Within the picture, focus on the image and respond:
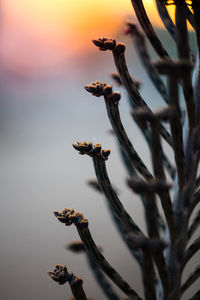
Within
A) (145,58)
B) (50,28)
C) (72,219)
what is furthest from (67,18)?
(72,219)

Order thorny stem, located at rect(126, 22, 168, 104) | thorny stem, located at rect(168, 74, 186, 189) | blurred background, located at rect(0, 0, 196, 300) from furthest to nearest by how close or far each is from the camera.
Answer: blurred background, located at rect(0, 0, 196, 300)
thorny stem, located at rect(126, 22, 168, 104)
thorny stem, located at rect(168, 74, 186, 189)

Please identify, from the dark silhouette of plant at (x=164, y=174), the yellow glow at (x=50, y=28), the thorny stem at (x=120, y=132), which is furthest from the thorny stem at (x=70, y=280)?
the yellow glow at (x=50, y=28)

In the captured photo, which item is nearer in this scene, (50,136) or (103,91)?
(103,91)

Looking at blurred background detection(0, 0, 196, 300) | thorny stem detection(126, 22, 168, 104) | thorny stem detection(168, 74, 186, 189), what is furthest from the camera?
blurred background detection(0, 0, 196, 300)

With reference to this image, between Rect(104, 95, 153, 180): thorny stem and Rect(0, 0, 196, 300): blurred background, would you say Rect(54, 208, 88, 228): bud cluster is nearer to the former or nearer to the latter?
Rect(104, 95, 153, 180): thorny stem

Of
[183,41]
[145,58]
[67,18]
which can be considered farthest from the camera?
[67,18]

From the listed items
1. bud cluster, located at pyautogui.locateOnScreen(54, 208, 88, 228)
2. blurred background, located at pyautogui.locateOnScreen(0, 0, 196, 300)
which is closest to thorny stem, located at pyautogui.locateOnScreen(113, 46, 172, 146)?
bud cluster, located at pyautogui.locateOnScreen(54, 208, 88, 228)

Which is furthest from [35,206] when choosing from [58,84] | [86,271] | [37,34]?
[37,34]

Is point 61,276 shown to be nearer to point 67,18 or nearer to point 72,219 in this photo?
point 72,219

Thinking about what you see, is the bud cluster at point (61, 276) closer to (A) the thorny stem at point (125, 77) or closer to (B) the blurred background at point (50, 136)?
(A) the thorny stem at point (125, 77)
